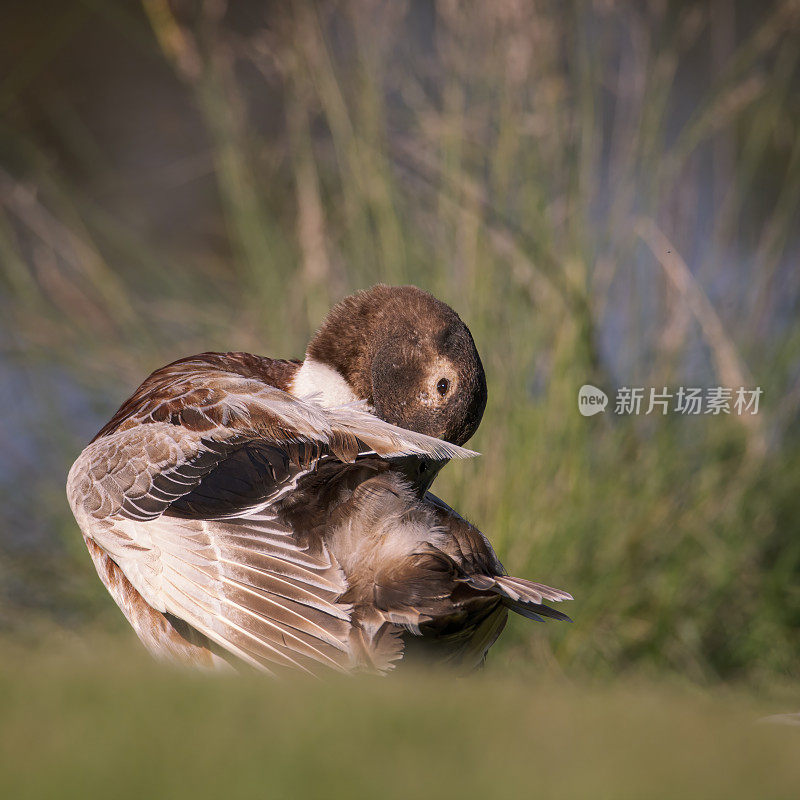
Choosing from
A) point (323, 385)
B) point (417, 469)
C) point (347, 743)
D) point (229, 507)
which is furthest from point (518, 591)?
point (323, 385)

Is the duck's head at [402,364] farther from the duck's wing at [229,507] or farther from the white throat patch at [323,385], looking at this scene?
the duck's wing at [229,507]

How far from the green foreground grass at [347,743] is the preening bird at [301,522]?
25cm

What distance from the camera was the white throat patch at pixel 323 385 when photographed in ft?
11.8

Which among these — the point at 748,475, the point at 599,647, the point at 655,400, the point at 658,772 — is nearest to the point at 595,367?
the point at 655,400

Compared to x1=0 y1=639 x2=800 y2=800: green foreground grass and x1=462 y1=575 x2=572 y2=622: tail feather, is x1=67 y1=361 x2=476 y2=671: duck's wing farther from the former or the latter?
x1=462 y1=575 x2=572 y2=622: tail feather

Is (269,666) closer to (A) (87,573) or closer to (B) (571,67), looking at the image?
(A) (87,573)

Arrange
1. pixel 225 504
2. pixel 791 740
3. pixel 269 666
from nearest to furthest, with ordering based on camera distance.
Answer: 1. pixel 791 740
2. pixel 269 666
3. pixel 225 504

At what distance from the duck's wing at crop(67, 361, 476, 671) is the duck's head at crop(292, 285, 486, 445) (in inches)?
10.8

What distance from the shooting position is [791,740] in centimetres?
232

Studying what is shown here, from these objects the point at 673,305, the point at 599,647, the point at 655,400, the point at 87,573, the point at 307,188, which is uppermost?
the point at 307,188

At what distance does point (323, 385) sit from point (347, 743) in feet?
6.09

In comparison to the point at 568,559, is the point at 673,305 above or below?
above

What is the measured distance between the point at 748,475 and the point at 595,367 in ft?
2.89

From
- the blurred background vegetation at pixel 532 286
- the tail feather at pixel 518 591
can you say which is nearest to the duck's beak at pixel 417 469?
the tail feather at pixel 518 591
